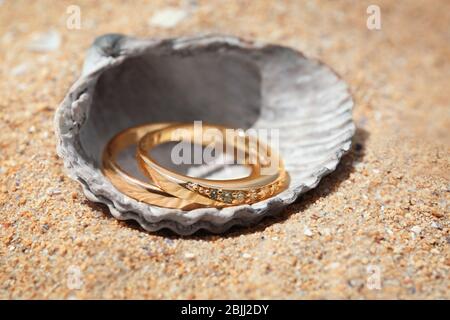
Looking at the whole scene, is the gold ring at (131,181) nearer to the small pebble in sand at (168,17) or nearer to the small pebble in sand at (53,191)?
the small pebble in sand at (53,191)

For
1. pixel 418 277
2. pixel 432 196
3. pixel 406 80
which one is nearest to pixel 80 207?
pixel 418 277

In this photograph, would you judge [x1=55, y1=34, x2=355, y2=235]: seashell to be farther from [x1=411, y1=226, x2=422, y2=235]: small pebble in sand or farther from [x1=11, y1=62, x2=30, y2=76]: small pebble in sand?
[x1=11, y1=62, x2=30, y2=76]: small pebble in sand

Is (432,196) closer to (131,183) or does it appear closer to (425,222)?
(425,222)

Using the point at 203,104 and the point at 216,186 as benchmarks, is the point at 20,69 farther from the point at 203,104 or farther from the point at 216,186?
the point at 216,186

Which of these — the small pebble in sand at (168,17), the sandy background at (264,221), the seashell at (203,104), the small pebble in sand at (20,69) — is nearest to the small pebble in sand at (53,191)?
the sandy background at (264,221)

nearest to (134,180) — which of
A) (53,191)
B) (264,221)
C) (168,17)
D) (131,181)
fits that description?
(131,181)

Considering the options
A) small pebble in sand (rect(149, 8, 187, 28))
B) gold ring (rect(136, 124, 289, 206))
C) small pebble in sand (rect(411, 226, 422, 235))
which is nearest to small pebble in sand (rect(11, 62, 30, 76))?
small pebble in sand (rect(149, 8, 187, 28))
